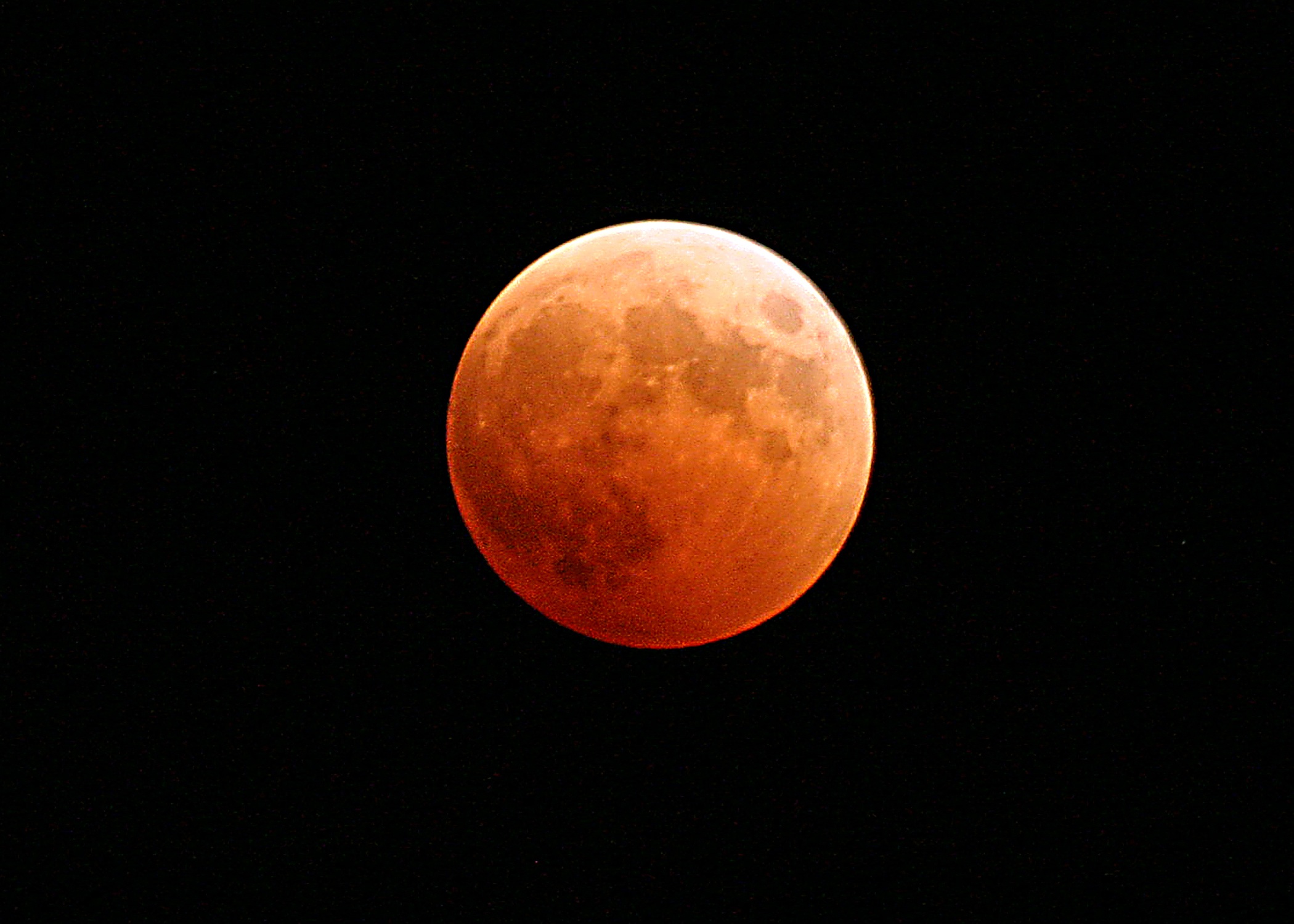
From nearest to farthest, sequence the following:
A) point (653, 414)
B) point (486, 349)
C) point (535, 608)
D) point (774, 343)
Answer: point (653, 414) < point (774, 343) < point (486, 349) < point (535, 608)

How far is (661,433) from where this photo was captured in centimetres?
263

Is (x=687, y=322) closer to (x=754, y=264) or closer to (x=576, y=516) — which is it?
(x=754, y=264)

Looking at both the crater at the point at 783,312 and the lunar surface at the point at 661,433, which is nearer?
the lunar surface at the point at 661,433

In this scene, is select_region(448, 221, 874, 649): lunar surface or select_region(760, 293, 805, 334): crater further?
select_region(760, 293, 805, 334): crater

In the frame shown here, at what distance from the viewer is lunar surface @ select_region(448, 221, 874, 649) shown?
2668 millimetres

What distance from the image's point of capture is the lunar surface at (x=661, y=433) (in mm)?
2668

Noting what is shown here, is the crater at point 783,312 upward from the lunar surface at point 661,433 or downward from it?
upward

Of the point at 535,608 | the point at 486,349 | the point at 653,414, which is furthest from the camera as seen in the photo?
the point at 535,608

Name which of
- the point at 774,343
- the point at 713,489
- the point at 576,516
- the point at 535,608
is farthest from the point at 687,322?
the point at 535,608

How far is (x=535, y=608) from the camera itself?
3291 millimetres

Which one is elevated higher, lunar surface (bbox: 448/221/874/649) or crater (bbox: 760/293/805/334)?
crater (bbox: 760/293/805/334)

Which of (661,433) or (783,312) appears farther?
(783,312)

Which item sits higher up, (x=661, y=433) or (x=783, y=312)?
(x=783, y=312)

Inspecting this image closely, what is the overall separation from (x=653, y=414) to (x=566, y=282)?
0.61 meters
